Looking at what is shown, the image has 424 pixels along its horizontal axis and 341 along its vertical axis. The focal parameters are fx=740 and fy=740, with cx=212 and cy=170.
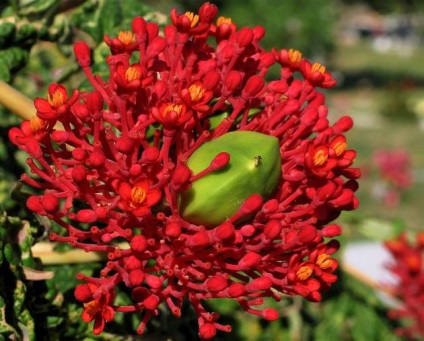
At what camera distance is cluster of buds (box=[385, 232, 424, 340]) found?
2178 mm

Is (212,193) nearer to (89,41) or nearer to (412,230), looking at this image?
(89,41)

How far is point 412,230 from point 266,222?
4.57 feet

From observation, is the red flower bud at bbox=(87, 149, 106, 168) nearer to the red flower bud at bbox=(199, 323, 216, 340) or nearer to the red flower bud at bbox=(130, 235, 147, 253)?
the red flower bud at bbox=(130, 235, 147, 253)

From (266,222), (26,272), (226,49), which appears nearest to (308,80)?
(226,49)

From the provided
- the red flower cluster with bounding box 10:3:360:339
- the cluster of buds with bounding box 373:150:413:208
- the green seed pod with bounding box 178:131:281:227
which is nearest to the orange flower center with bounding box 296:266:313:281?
the red flower cluster with bounding box 10:3:360:339

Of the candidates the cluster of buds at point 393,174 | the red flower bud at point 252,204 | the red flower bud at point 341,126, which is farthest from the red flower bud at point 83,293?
the cluster of buds at point 393,174

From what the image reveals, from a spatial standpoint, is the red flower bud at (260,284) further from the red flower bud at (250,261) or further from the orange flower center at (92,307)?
the orange flower center at (92,307)

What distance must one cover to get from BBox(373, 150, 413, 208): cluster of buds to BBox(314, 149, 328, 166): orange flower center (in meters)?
8.30

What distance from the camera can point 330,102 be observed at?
18875 millimetres

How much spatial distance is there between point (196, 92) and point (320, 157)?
0.59ft

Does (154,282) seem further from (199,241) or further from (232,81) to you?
(232,81)

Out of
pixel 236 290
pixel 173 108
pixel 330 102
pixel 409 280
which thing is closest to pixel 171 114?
pixel 173 108

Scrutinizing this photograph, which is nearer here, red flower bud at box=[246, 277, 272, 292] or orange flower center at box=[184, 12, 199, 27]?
red flower bud at box=[246, 277, 272, 292]

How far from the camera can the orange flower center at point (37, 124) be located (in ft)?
3.12
